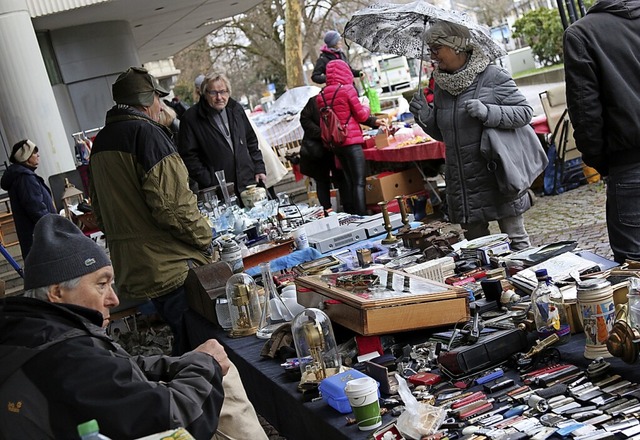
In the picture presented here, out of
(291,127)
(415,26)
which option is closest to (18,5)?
(291,127)

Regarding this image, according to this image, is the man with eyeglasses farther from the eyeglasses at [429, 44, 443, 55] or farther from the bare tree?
the bare tree

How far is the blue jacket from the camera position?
8.53 m

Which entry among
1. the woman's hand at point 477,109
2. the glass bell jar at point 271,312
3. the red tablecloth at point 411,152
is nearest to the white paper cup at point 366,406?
the glass bell jar at point 271,312

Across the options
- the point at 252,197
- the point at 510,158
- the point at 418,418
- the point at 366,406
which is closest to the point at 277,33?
the point at 252,197

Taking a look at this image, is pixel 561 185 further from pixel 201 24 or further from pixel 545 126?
pixel 201 24

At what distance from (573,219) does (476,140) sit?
3.40 meters

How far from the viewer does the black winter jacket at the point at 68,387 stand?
2.46 metres

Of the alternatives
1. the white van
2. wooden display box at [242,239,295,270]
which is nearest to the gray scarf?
wooden display box at [242,239,295,270]

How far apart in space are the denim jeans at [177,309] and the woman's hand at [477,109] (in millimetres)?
1937

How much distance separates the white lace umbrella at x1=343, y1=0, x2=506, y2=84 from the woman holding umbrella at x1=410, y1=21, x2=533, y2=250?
0.85 ft

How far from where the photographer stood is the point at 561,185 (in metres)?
9.66

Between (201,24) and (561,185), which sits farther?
(201,24)

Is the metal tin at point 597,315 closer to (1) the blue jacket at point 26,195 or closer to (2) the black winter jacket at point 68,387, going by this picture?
(2) the black winter jacket at point 68,387

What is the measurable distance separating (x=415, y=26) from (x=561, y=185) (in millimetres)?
4376
